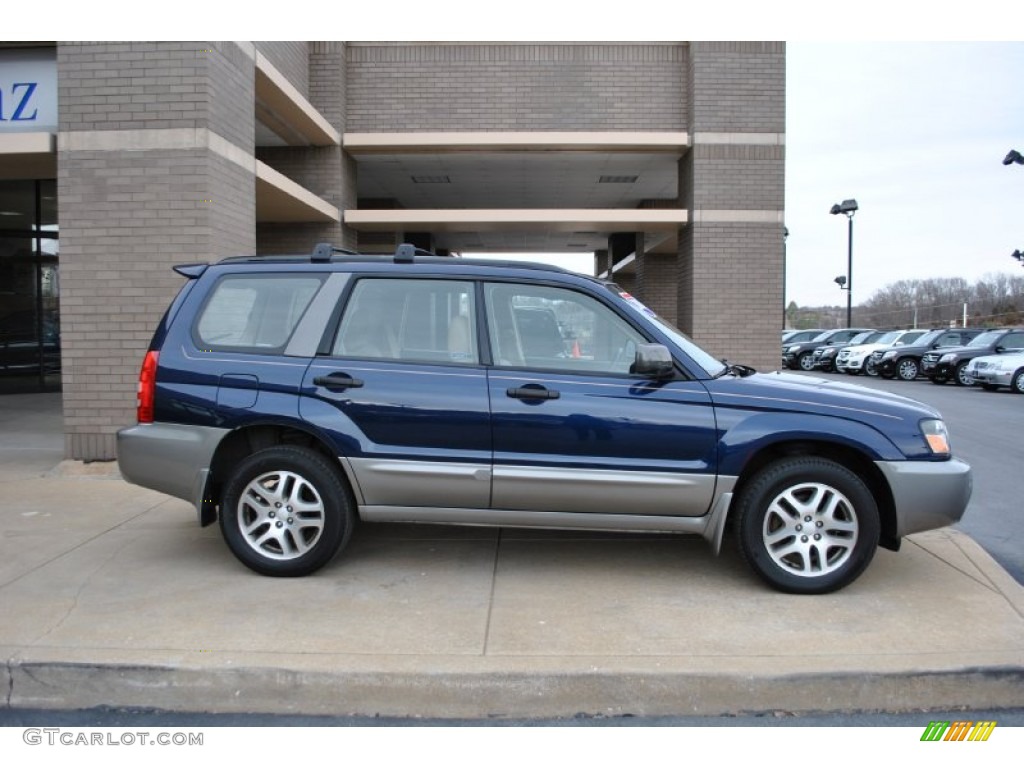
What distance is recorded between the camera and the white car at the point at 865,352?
1001 inches

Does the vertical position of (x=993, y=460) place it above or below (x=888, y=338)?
below

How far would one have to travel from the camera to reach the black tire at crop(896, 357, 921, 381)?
932 inches

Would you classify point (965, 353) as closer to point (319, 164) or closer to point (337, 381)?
point (319, 164)

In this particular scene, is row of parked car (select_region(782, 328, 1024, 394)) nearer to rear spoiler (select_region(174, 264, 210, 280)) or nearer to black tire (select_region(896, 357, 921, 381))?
black tire (select_region(896, 357, 921, 381))

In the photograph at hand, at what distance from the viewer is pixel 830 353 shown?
93.5 ft

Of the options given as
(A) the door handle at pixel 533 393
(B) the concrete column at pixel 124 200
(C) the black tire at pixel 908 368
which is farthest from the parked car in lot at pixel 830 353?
(A) the door handle at pixel 533 393

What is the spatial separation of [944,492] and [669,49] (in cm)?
990

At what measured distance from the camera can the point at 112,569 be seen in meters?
4.96

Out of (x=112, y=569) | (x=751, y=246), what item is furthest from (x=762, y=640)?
(x=751, y=246)

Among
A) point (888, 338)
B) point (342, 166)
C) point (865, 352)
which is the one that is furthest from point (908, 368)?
point (342, 166)

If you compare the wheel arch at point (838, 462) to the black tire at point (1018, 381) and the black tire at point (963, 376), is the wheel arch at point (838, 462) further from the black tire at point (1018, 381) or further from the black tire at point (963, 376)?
the black tire at point (963, 376)

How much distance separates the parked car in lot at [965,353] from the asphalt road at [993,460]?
2067 millimetres

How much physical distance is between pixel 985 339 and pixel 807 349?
7.45 metres
